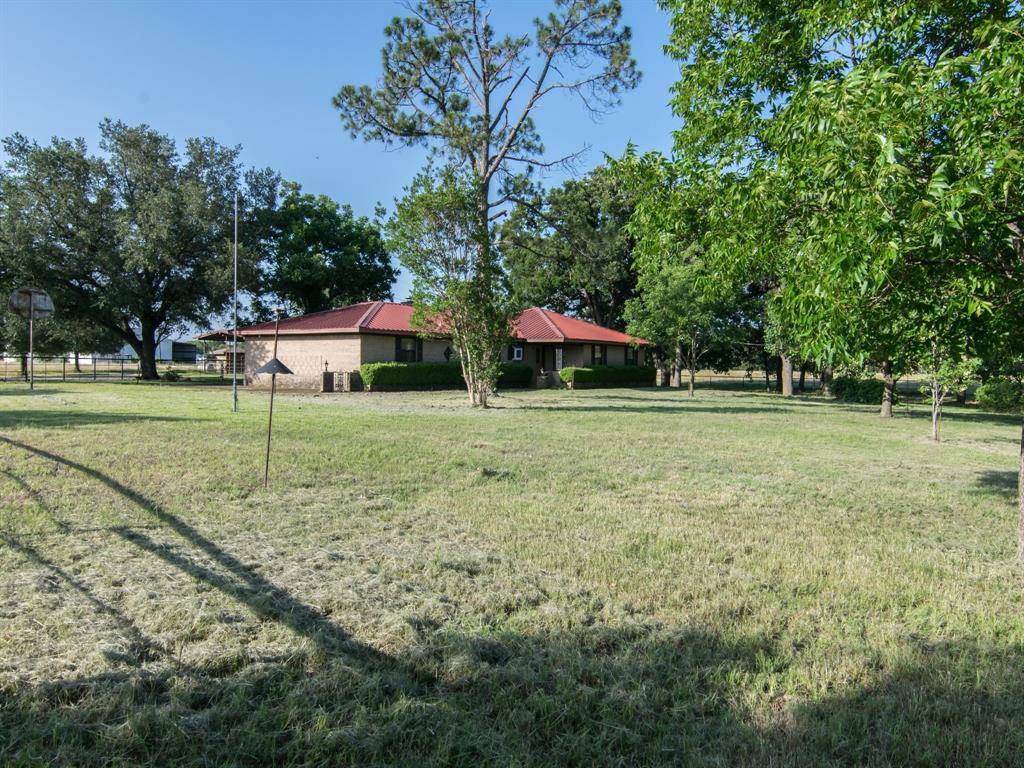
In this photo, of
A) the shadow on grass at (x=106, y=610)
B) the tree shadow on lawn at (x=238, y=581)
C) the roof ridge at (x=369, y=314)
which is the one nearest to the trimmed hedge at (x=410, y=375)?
the roof ridge at (x=369, y=314)

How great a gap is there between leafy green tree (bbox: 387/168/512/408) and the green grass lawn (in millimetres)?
11094

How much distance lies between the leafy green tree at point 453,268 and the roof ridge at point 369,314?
26.7 feet

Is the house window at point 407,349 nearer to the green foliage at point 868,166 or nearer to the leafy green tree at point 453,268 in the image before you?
the leafy green tree at point 453,268

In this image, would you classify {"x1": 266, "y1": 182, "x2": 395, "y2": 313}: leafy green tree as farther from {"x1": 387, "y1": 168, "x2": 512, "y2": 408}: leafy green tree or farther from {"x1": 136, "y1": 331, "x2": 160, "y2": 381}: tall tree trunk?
{"x1": 387, "y1": 168, "x2": 512, "y2": 408}: leafy green tree

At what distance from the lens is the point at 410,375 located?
1073 inches

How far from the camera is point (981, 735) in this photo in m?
2.72

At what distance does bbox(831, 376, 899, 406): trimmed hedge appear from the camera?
28547 millimetres

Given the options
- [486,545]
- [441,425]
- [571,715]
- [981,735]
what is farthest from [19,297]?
[981,735]

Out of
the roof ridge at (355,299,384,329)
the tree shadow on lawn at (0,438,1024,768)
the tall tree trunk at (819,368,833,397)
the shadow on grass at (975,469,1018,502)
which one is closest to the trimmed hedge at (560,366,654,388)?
the tall tree trunk at (819,368,833,397)

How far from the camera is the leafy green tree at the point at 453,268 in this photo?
18.6 meters

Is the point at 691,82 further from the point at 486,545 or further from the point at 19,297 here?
the point at 19,297

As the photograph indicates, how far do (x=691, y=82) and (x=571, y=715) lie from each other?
21.2 feet

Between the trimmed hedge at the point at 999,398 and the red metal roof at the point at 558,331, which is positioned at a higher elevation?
the red metal roof at the point at 558,331

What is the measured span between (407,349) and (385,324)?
5.97 feet
